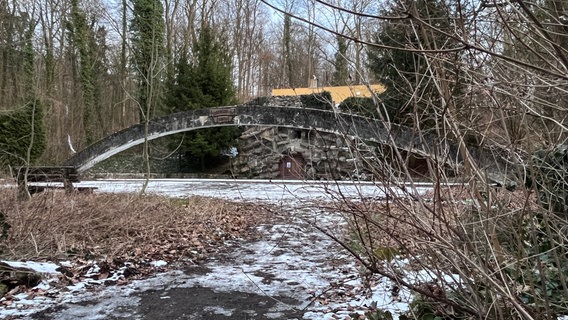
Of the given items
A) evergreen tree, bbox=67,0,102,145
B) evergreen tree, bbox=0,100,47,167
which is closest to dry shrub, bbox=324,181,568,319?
evergreen tree, bbox=0,100,47,167

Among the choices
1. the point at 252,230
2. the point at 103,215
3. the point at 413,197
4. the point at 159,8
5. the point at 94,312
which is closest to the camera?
the point at 413,197

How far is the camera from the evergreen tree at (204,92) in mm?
24406

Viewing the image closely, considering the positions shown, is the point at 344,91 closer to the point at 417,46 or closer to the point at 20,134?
the point at 20,134

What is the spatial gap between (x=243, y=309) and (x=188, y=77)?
22.5m

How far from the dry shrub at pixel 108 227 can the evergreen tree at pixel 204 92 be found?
49.5ft

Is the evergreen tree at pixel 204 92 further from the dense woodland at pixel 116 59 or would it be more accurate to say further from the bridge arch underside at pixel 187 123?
the bridge arch underside at pixel 187 123

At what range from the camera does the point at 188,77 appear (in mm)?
25344

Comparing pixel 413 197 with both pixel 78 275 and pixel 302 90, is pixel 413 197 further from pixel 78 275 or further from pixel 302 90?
pixel 302 90

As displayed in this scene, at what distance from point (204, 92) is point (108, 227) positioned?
19.3 meters

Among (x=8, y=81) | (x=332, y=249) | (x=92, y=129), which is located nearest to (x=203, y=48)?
(x=92, y=129)

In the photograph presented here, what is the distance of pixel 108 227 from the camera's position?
6.98 metres

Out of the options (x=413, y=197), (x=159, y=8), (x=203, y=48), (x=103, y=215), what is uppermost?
(x=159, y=8)

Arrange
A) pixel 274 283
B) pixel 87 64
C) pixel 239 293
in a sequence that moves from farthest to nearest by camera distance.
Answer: pixel 87 64 → pixel 274 283 → pixel 239 293

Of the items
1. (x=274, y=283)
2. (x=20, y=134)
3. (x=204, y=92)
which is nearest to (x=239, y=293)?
(x=274, y=283)
